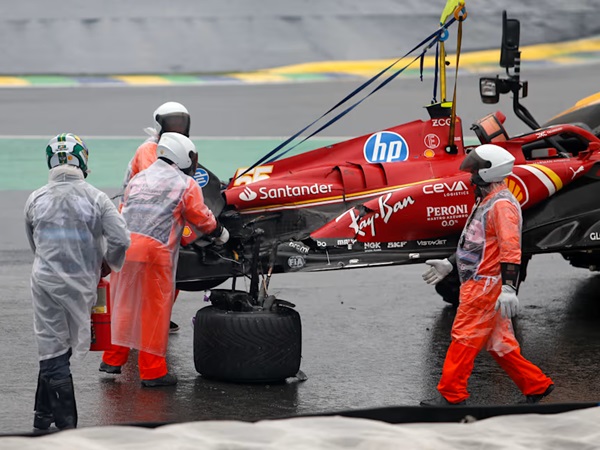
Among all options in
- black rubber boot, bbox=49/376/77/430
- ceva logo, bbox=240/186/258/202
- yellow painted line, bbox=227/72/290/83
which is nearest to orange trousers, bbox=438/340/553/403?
ceva logo, bbox=240/186/258/202

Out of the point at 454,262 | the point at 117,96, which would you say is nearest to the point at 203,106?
the point at 117,96

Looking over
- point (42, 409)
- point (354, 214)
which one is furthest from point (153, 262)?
point (354, 214)

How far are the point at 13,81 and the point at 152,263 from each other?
1656cm

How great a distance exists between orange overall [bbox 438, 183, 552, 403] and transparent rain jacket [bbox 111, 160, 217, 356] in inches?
71.9

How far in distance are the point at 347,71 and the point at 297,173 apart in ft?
48.5

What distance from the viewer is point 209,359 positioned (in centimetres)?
891

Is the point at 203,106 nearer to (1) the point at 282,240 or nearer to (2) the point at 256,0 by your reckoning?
(2) the point at 256,0

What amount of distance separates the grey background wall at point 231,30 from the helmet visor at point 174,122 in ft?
50.4

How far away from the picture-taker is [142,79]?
24.3 metres

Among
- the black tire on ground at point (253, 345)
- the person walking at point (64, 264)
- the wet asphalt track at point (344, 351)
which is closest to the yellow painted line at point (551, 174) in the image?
the wet asphalt track at point (344, 351)

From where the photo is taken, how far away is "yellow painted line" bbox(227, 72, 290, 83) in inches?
952

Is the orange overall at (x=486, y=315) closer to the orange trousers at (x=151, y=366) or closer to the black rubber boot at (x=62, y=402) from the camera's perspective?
the orange trousers at (x=151, y=366)

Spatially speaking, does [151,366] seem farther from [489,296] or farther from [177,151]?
[489,296]

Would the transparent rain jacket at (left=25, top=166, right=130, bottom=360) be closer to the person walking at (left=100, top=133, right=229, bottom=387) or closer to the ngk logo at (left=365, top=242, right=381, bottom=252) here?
the person walking at (left=100, top=133, right=229, bottom=387)
